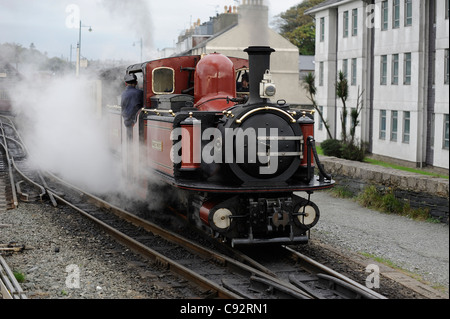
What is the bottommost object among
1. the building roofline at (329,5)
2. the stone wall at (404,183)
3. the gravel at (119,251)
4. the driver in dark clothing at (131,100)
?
the gravel at (119,251)

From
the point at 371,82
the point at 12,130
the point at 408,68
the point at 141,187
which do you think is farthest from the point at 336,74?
the point at 141,187

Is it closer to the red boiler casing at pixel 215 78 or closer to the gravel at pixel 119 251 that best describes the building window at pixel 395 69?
the gravel at pixel 119 251

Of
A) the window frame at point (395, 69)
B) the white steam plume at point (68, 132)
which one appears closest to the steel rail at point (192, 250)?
the white steam plume at point (68, 132)

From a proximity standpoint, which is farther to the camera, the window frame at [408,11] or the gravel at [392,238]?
the window frame at [408,11]

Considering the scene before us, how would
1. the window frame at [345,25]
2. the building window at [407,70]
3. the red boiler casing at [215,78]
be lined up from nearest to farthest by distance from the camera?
1. the red boiler casing at [215,78]
2. the building window at [407,70]
3. the window frame at [345,25]

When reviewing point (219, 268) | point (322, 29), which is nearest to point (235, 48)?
point (322, 29)

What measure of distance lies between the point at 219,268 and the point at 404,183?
613cm

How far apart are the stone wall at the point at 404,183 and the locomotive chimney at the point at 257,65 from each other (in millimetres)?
5116

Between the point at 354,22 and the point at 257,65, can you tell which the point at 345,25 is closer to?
the point at 354,22

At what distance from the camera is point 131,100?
1166 centimetres

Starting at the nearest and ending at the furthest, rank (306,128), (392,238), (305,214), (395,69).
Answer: (305,214) → (306,128) → (392,238) → (395,69)

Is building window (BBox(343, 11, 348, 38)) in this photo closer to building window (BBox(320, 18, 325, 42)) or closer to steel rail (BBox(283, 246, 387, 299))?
building window (BBox(320, 18, 325, 42))

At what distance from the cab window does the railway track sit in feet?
7.98

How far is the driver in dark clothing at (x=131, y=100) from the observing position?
11617mm
